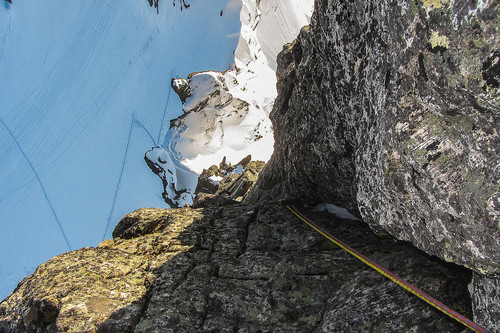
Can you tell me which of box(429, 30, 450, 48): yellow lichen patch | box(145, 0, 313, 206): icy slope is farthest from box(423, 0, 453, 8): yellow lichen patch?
box(145, 0, 313, 206): icy slope

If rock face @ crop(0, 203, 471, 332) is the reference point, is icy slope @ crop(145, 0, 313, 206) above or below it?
above

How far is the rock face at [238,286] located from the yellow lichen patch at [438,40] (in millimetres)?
3926

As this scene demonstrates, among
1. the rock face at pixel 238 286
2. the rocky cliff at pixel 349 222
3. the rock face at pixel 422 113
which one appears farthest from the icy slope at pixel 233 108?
the rock face at pixel 422 113

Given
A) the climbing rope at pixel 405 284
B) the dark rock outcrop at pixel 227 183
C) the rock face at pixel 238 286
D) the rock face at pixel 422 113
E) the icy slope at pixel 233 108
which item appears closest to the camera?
the rock face at pixel 422 113

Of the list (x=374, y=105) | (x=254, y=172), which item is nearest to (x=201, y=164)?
(x=254, y=172)

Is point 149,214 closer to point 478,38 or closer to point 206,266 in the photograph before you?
point 206,266

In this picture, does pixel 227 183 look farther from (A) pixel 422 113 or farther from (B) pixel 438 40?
(B) pixel 438 40

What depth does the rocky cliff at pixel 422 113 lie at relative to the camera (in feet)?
11.8

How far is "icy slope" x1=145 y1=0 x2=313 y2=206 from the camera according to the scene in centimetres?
2822

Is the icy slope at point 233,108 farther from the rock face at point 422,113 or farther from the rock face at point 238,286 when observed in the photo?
the rock face at point 422,113

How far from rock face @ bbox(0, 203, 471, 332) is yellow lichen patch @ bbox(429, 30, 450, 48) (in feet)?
12.9

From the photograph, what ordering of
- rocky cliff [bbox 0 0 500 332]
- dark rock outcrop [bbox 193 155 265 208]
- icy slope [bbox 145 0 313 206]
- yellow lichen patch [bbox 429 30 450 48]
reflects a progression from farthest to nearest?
icy slope [bbox 145 0 313 206] → dark rock outcrop [bbox 193 155 265 208] → rocky cliff [bbox 0 0 500 332] → yellow lichen patch [bbox 429 30 450 48]

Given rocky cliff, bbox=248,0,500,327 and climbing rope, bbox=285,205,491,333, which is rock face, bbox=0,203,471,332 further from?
rocky cliff, bbox=248,0,500,327

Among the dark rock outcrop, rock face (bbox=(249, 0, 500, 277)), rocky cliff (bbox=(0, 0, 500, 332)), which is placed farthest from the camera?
the dark rock outcrop
